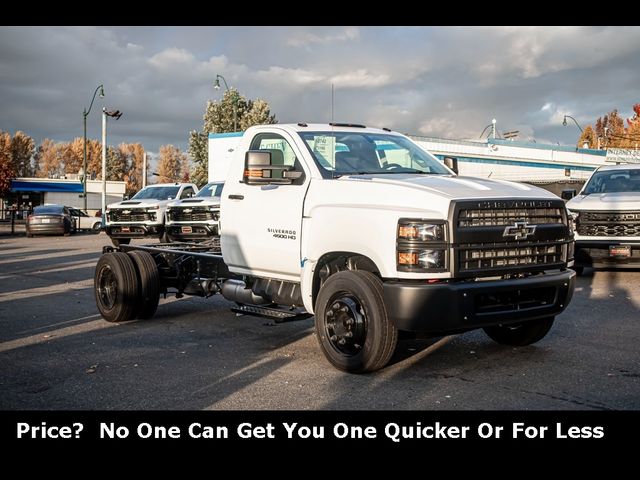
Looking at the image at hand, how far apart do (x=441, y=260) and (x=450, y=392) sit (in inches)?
39.3

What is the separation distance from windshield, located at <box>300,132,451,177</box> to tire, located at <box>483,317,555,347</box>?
5.39 feet

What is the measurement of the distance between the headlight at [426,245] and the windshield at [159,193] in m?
17.0

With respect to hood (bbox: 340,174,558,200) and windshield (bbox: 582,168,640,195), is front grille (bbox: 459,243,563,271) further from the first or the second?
windshield (bbox: 582,168,640,195)

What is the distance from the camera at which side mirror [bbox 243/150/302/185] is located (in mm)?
6379

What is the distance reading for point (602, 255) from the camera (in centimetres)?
1205

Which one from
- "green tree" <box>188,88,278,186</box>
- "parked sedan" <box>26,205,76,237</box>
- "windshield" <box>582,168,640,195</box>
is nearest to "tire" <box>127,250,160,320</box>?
"windshield" <box>582,168,640,195</box>

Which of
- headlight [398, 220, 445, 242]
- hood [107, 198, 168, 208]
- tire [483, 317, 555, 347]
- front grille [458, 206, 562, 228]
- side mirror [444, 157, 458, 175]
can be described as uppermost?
side mirror [444, 157, 458, 175]

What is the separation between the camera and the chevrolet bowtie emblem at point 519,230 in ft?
18.3

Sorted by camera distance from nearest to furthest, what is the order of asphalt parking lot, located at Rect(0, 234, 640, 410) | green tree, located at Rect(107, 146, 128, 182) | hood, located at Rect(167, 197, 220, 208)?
1. asphalt parking lot, located at Rect(0, 234, 640, 410)
2. hood, located at Rect(167, 197, 220, 208)
3. green tree, located at Rect(107, 146, 128, 182)

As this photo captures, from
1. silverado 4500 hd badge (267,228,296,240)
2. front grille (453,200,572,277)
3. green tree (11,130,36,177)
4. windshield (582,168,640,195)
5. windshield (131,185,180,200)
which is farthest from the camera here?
green tree (11,130,36,177)

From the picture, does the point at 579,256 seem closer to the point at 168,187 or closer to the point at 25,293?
the point at 25,293
